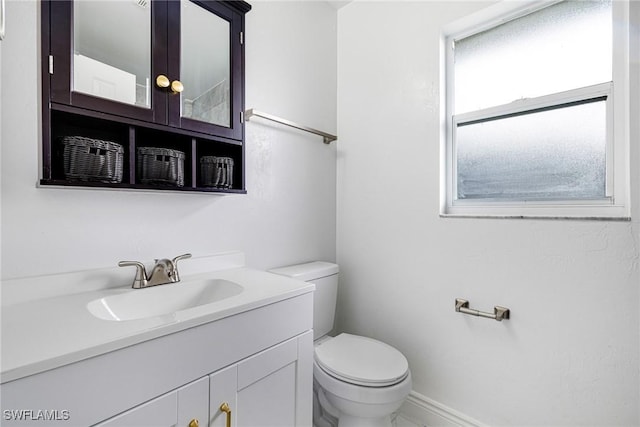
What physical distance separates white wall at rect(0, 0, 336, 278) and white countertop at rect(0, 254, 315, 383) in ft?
0.47

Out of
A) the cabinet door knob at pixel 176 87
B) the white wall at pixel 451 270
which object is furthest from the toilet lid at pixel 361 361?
the cabinet door knob at pixel 176 87

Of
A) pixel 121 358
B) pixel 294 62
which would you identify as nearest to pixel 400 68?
pixel 294 62

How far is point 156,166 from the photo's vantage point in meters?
1.02

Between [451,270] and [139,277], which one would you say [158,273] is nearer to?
[139,277]

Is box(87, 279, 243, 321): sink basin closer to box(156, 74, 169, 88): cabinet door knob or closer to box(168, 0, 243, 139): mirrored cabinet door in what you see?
box(168, 0, 243, 139): mirrored cabinet door

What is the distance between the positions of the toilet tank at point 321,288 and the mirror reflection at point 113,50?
0.97 m

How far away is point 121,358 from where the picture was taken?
24.5 inches

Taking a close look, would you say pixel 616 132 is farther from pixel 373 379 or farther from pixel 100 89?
pixel 100 89

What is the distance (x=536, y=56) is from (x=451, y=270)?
3.37 ft

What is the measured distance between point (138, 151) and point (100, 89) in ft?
0.69

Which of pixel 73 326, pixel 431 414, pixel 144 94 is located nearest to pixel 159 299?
pixel 73 326

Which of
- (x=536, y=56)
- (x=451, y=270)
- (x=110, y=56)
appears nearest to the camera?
(x=110, y=56)

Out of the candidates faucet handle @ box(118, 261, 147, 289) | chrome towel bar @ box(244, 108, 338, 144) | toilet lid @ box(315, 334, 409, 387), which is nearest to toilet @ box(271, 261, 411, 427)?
toilet lid @ box(315, 334, 409, 387)

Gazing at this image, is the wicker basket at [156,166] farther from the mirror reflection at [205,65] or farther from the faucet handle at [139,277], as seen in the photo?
the faucet handle at [139,277]
